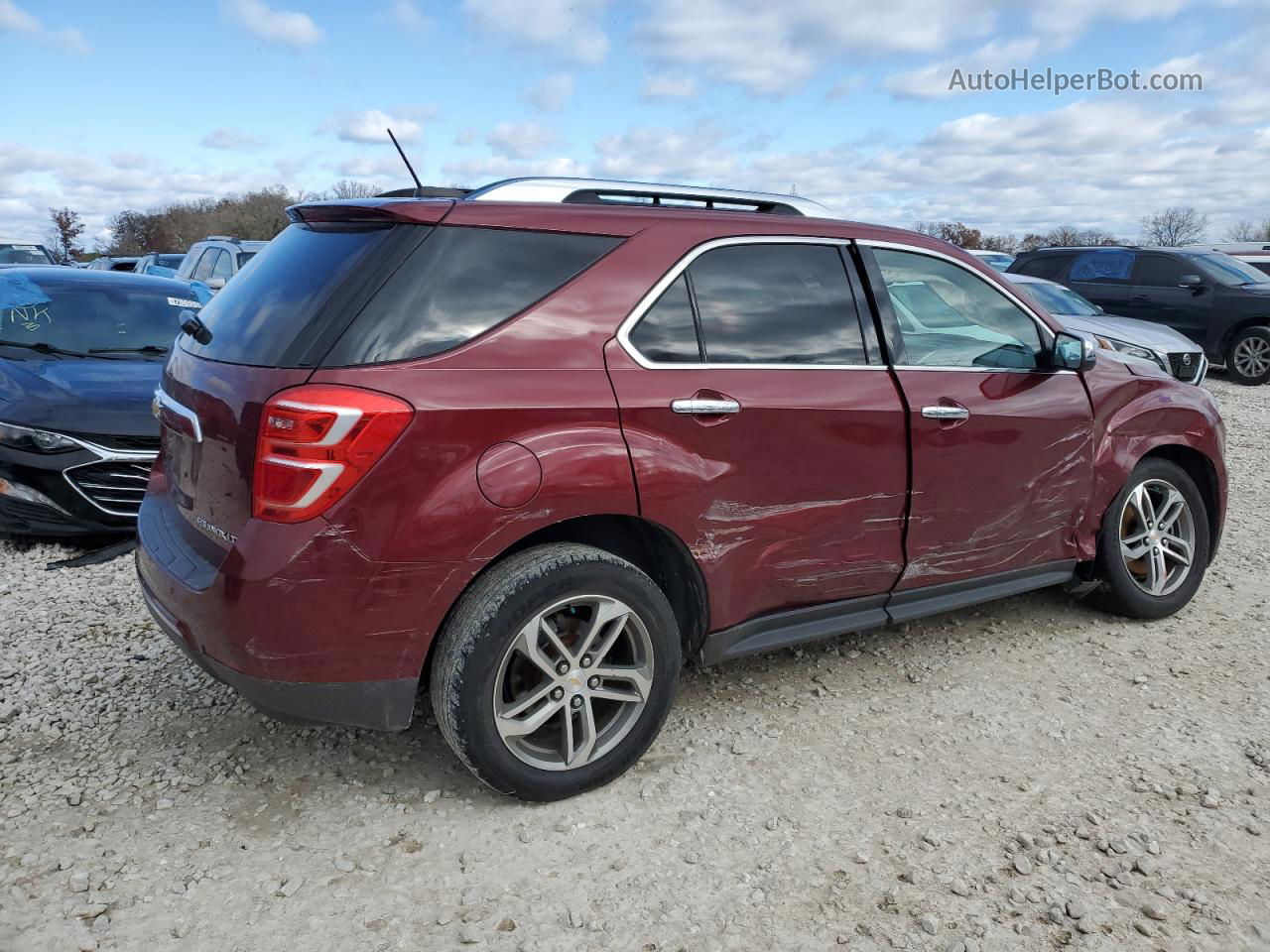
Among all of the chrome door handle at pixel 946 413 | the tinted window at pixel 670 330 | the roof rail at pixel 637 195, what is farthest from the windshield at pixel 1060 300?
the tinted window at pixel 670 330

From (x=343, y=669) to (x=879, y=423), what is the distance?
78.8 inches

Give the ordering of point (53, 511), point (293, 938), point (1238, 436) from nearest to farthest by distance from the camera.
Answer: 1. point (293, 938)
2. point (53, 511)
3. point (1238, 436)

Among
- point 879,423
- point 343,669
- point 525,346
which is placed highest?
point 525,346

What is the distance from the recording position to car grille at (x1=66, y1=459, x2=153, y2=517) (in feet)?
17.3

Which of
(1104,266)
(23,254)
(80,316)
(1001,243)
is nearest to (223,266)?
(80,316)

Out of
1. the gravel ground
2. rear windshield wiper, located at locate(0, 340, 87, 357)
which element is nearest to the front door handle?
the gravel ground

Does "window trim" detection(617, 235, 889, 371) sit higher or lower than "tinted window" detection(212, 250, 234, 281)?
higher

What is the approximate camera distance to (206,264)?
13922 millimetres

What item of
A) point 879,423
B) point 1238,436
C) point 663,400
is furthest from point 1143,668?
point 1238,436

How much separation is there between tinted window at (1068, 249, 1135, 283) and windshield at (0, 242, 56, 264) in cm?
1964

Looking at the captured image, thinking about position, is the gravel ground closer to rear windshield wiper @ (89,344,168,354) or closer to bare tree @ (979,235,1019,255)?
rear windshield wiper @ (89,344,168,354)

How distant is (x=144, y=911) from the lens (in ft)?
8.21

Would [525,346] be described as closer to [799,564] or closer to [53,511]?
[799,564]

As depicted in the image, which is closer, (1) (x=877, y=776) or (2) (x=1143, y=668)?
(1) (x=877, y=776)
